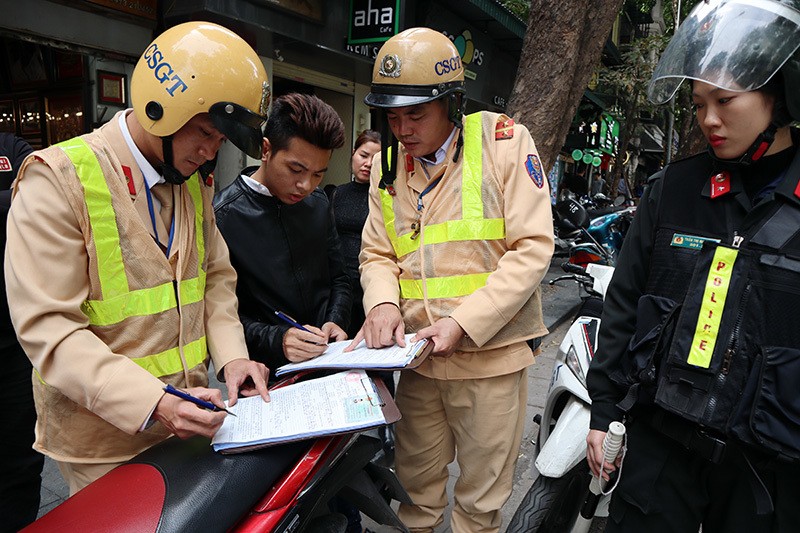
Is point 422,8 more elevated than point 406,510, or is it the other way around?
point 422,8

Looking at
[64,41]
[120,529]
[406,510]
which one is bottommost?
[406,510]

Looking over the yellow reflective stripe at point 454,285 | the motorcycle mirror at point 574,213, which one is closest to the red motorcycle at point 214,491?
the yellow reflective stripe at point 454,285

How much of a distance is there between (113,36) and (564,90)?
3773mm

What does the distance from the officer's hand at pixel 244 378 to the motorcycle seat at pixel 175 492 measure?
0.79 ft

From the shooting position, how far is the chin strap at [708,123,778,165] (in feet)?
4.38

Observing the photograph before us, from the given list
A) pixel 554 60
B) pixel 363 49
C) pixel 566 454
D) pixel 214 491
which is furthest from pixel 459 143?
pixel 363 49

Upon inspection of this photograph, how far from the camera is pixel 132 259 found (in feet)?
4.34

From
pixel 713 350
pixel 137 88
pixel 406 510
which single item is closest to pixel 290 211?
pixel 137 88

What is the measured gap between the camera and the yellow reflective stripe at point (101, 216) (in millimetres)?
1248

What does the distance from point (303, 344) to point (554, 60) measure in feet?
12.6

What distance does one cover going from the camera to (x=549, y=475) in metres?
2.10

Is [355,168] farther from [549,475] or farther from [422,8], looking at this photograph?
[422,8]

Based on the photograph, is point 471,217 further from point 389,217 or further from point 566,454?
point 566,454

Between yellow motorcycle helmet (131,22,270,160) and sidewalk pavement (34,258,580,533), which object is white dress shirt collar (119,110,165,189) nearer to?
yellow motorcycle helmet (131,22,270,160)
